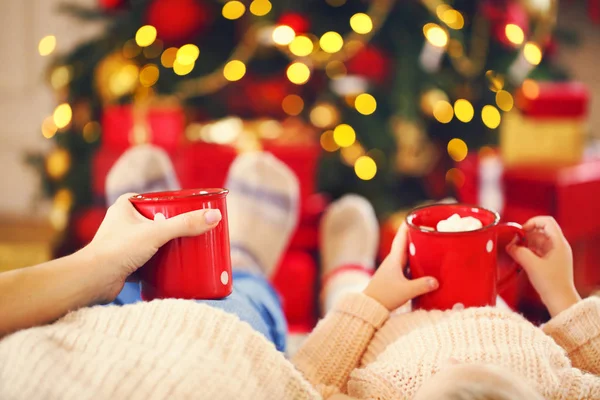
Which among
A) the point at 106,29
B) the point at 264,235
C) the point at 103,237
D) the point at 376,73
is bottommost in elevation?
the point at 264,235

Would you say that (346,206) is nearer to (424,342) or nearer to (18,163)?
(424,342)

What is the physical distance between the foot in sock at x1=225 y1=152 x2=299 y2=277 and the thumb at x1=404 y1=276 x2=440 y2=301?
520 mm

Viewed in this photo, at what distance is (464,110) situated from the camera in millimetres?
1635

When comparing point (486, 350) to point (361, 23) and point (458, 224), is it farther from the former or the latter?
point (361, 23)

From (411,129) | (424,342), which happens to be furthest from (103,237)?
(411,129)

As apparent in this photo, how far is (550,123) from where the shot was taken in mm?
1285

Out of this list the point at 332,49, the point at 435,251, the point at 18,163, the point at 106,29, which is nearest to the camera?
the point at 435,251

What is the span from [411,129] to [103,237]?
1.30 meters

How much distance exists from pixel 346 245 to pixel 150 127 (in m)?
0.62

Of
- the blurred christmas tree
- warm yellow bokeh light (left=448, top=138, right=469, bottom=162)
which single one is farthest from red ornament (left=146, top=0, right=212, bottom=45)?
warm yellow bokeh light (left=448, top=138, right=469, bottom=162)

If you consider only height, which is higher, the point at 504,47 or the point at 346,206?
the point at 504,47

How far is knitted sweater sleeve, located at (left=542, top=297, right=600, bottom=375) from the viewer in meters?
0.55

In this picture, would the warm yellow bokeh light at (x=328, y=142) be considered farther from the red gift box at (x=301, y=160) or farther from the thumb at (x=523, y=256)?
the thumb at (x=523, y=256)

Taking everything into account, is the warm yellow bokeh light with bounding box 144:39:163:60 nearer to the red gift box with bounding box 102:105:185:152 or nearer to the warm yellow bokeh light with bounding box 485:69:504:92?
the red gift box with bounding box 102:105:185:152
